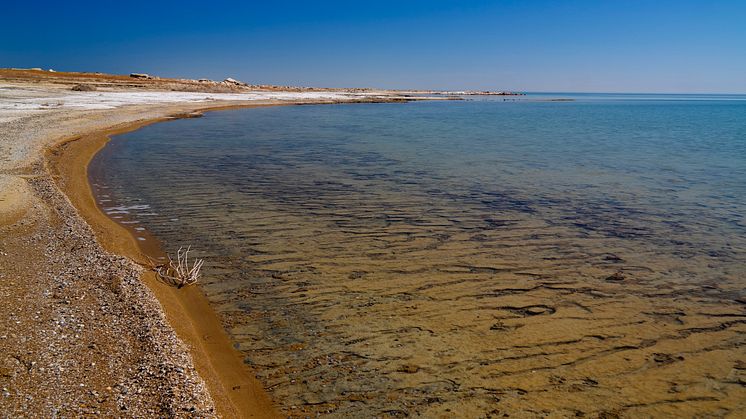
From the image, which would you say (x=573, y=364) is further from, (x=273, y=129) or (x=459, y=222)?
(x=273, y=129)

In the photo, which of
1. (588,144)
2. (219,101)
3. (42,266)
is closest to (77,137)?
(42,266)

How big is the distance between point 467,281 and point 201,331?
11.9 feet

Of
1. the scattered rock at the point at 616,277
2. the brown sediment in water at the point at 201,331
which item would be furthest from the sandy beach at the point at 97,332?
the scattered rock at the point at 616,277

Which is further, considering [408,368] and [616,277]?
[616,277]

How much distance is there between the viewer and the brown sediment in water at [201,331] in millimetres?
4355

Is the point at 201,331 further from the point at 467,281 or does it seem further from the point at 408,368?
the point at 467,281

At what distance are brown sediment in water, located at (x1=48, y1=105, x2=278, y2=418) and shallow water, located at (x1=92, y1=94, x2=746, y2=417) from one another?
0.59 feet

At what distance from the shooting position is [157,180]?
46.8ft

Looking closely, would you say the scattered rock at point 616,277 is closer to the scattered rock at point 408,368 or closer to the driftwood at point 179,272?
the scattered rock at point 408,368

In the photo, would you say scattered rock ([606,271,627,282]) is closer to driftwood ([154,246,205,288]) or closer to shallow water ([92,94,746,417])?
shallow water ([92,94,746,417])

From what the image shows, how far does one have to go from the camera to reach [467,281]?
7.02 m

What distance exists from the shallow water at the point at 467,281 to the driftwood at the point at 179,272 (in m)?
0.35

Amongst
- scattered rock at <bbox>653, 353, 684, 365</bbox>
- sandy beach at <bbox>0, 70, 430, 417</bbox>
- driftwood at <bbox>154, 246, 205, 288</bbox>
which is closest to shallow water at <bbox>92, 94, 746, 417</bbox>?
scattered rock at <bbox>653, 353, 684, 365</bbox>

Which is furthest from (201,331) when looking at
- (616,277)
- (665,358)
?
(616,277)
